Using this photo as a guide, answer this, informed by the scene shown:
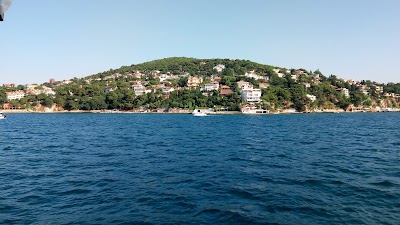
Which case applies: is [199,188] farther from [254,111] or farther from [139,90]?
[139,90]

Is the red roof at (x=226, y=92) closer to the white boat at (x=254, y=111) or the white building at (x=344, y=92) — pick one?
the white boat at (x=254, y=111)

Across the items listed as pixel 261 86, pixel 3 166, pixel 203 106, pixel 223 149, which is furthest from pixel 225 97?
pixel 3 166

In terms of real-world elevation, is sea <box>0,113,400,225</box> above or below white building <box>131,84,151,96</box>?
below

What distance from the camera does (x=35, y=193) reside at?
45.3ft

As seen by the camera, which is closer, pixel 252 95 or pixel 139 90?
pixel 252 95

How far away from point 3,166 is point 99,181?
9.54 m

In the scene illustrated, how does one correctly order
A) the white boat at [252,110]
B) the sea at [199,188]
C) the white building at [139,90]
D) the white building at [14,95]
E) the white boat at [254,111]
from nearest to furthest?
the sea at [199,188] → the white boat at [254,111] → the white boat at [252,110] → the white building at [14,95] → the white building at [139,90]

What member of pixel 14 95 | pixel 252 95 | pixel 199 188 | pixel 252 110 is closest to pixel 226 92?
pixel 252 95

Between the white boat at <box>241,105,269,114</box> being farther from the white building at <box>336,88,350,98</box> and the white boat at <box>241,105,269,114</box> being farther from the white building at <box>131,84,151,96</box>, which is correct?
the white building at <box>336,88,350,98</box>

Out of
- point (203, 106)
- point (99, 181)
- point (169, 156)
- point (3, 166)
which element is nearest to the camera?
point (99, 181)

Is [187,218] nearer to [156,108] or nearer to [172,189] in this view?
[172,189]

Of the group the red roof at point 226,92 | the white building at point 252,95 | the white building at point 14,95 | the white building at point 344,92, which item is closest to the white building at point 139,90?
the red roof at point 226,92

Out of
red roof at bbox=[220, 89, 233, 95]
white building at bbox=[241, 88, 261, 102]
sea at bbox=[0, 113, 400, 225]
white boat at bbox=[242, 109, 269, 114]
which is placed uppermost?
red roof at bbox=[220, 89, 233, 95]

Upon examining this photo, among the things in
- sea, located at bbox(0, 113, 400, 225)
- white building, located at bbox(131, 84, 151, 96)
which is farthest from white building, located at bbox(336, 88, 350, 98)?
sea, located at bbox(0, 113, 400, 225)
